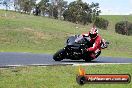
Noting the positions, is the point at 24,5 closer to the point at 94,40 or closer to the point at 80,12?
the point at 80,12

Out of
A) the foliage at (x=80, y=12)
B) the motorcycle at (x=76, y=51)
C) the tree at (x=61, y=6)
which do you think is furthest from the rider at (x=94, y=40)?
the tree at (x=61, y=6)

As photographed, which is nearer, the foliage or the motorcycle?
the motorcycle

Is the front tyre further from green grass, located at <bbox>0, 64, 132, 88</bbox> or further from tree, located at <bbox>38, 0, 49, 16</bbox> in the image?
tree, located at <bbox>38, 0, 49, 16</bbox>

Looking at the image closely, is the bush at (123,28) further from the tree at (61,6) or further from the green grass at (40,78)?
the green grass at (40,78)

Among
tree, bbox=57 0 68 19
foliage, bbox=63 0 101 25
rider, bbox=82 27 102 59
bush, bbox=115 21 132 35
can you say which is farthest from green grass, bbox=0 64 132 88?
bush, bbox=115 21 132 35

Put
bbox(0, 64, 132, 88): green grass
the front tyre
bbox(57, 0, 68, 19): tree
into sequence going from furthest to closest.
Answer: bbox(57, 0, 68, 19): tree
the front tyre
bbox(0, 64, 132, 88): green grass

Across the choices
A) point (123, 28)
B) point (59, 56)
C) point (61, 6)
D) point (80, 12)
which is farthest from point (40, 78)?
point (123, 28)

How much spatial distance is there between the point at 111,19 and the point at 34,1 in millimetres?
56560

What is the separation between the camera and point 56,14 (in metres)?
144

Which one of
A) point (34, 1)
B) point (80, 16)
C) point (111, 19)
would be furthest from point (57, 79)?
point (111, 19)

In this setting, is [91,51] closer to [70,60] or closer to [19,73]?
[70,60]

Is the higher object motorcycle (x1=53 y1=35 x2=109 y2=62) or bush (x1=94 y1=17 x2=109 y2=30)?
motorcycle (x1=53 y1=35 x2=109 y2=62)

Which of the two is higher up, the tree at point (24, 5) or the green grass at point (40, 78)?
the green grass at point (40, 78)

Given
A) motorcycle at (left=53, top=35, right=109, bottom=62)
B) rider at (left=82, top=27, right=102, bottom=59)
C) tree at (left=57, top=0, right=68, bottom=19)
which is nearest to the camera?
rider at (left=82, top=27, right=102, bottom=59)
